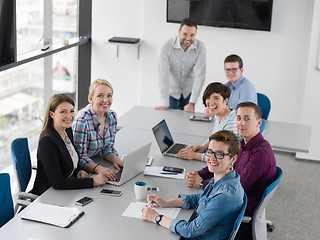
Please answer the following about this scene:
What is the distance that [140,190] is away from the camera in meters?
3.37

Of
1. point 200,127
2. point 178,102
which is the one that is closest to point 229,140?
point 200,127

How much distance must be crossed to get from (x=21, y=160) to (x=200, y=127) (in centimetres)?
195

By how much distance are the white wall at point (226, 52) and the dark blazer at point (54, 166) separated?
12.0 ft

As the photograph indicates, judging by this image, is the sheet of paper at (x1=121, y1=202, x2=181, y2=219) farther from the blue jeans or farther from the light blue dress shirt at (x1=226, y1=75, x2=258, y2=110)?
the blue jeans

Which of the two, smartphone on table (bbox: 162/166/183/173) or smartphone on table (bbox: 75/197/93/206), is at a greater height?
smartphone on table (bbox: 162/166/183/173)

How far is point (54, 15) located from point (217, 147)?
3.93 m

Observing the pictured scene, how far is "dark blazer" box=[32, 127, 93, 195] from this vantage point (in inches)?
137

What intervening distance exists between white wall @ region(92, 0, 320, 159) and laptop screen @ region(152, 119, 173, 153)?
2646 mm

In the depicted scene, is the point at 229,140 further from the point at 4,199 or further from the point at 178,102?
the point at 178,102

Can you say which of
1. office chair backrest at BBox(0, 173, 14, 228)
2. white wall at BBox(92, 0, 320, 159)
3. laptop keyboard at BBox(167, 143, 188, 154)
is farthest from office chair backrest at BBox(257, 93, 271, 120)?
office chair backrest at BBox(0, 173, 14, 228)

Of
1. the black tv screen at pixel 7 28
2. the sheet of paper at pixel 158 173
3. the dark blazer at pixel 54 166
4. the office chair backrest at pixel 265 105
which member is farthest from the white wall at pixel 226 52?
the dark blazer at pixel 54 166

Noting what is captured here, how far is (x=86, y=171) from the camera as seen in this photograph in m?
3.87

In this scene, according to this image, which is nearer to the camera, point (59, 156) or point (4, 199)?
point (4, 199)

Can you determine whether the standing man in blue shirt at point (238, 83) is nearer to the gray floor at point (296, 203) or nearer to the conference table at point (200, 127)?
the conference table at point (200, 127)
